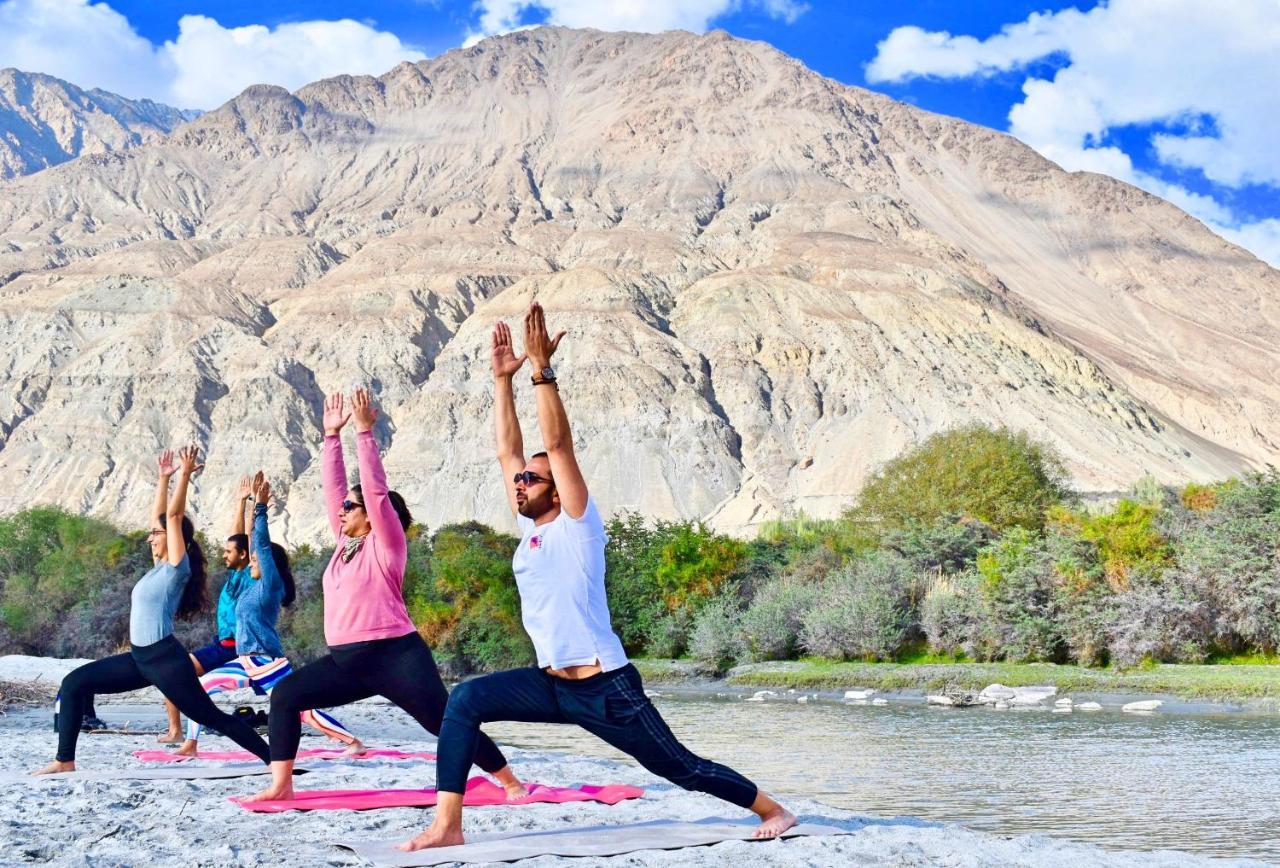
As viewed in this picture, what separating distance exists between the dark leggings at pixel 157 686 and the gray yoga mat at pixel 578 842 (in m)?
2.76

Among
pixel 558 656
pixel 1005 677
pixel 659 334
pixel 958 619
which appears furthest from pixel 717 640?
pixel 659 334

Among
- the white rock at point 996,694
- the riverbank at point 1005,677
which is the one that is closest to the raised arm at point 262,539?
the riverbank at point 1005,677

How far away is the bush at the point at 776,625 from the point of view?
140ft

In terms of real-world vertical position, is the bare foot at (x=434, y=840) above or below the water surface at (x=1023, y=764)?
above

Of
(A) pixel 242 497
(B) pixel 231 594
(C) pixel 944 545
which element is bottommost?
(B) pixel 231 594

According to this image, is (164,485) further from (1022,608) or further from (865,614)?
(865,614)

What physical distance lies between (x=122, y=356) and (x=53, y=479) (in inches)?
707

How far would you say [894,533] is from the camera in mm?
45938

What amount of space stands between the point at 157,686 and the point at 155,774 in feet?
2.71

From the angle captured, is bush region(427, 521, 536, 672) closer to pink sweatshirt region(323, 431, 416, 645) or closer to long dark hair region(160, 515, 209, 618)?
long dark hair region(160, 515, 209, 618)

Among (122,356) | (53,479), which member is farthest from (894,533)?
(122,356)

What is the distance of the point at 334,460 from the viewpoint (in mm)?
8891

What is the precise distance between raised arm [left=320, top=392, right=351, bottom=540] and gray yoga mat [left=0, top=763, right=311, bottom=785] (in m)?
2.63

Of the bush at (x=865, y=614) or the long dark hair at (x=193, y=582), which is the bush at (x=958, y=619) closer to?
the bush at (x=865, y=614)
